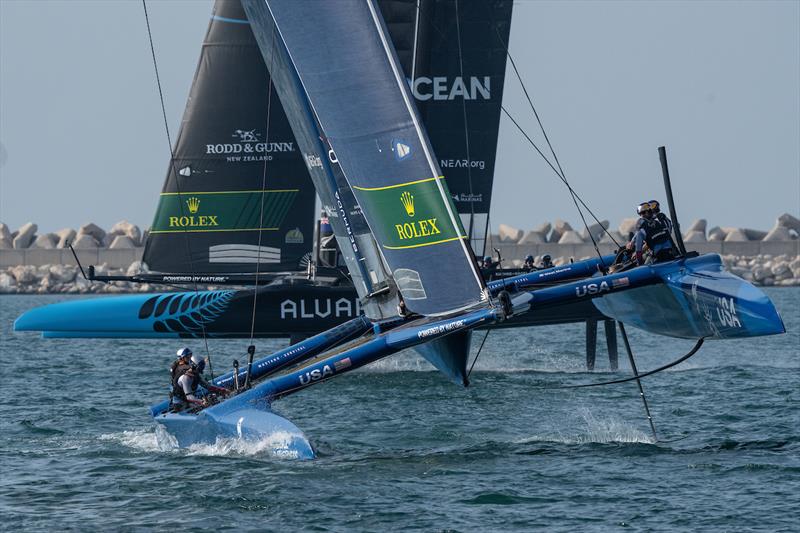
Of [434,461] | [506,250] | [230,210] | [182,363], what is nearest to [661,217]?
[434,461]

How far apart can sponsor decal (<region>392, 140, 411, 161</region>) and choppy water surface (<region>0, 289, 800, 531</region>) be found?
268 centimetres

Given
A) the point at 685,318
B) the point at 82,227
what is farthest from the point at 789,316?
the point at 82,227

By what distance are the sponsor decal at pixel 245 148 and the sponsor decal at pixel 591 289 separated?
26.5 feet

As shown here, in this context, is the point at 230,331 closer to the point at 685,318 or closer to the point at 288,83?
the point at 288,83

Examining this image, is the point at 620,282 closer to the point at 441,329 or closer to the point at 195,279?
the point at 441,329

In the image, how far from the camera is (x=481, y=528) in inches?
384

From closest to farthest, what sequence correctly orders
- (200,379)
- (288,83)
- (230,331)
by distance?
(200,379), (288,83), (230,331)

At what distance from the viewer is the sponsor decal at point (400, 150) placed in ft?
40.7

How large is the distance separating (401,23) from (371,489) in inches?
410

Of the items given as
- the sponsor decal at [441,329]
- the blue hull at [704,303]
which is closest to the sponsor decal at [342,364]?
the sponsor decal at [441,329]

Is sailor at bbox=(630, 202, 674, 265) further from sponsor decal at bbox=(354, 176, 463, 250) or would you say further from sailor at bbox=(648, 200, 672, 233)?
sponsor decal at bbox=(354, 176, 463, 250)

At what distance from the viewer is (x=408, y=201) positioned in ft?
41.0

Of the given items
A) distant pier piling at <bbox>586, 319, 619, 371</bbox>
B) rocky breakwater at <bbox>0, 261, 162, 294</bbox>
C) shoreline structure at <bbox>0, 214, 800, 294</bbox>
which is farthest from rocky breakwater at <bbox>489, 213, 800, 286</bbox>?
distant pier piling at <bbox>586, 319, 619, 371</bbox>

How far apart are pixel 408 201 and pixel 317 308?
7173 mm
